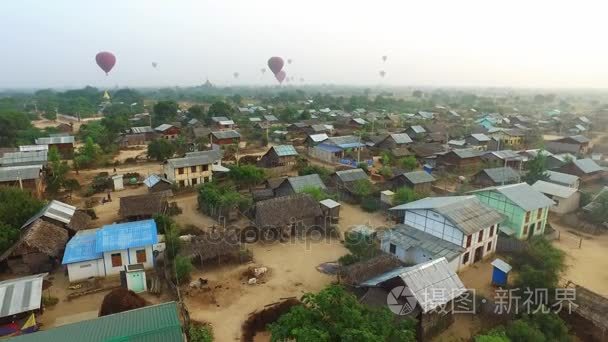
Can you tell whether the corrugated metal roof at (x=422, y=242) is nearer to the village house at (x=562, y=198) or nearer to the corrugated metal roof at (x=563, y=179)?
the village house at (x=562, y=198)

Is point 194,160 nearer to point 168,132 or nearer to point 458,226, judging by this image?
point 458,226

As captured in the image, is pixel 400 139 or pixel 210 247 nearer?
pixel 210 247

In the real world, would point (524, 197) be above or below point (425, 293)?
above

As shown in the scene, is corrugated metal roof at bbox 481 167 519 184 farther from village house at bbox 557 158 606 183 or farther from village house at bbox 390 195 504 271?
village house at bbox 390 195 504 271

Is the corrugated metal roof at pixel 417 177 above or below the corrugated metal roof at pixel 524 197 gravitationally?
below

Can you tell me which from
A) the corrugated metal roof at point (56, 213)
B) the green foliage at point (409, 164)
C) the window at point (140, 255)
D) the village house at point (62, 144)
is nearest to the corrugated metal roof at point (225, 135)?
the village house at point (62, 144)

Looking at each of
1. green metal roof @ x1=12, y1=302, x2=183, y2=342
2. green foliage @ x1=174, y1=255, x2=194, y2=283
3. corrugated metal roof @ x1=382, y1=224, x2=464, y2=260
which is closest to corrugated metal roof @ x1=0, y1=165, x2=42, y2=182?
green foliage @ x1=174, y1=255, x2=194, y2=283

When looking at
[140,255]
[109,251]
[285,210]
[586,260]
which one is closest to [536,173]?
[586,260]
